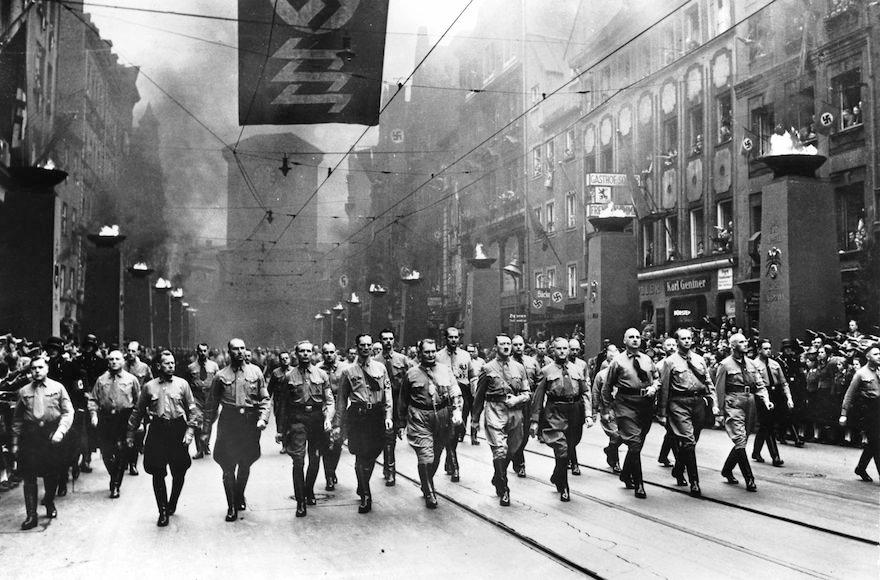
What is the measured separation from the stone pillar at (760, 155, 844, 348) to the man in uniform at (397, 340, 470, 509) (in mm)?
10221

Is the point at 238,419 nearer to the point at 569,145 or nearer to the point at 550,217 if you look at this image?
the point at 569,145

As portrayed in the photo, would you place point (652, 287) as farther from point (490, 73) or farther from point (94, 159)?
point (94, 159)

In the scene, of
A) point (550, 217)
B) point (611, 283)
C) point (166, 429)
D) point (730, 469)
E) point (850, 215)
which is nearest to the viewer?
point (166, 429)

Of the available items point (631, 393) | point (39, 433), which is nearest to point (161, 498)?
point (39, 433)

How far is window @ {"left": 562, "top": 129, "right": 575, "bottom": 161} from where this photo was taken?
4134 cm

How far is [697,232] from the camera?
3095 centimetres

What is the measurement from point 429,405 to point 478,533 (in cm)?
219

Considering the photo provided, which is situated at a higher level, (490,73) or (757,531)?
(490,73)

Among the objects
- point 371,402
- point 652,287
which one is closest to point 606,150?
point 652,287

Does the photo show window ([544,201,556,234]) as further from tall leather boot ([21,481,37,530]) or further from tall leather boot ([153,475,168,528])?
tall leather boot ([21,481,37,530])

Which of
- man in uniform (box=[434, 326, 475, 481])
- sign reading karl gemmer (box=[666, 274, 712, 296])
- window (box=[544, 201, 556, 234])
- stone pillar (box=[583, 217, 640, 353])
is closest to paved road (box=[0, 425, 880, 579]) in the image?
man in uniform (box=[434, 326, 475, 481])

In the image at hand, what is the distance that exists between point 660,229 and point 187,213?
39.0 metres

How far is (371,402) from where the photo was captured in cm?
949

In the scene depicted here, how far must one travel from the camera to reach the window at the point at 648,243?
3356 centimetres
